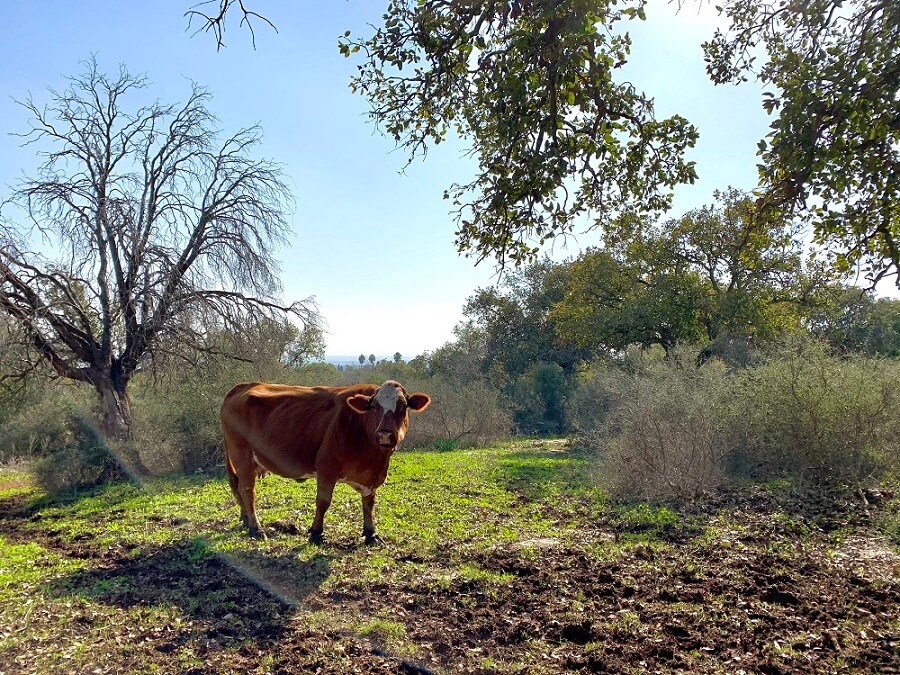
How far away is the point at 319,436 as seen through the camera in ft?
25.7

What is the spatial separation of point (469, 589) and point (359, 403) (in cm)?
245

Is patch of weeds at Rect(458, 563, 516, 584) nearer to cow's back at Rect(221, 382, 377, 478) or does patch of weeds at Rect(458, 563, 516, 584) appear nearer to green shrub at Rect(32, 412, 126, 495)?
cow's back at Rect(221, 382, 377, 478)

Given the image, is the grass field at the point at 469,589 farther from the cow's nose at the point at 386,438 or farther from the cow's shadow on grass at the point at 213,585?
the cow's nose at the point at 386,438

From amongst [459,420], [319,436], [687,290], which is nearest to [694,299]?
[687,290]

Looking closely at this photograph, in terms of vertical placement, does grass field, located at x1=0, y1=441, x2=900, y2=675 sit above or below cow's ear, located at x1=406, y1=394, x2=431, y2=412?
below

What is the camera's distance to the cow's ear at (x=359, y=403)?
23.6 ft

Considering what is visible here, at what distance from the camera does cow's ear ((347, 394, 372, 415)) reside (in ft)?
23.6

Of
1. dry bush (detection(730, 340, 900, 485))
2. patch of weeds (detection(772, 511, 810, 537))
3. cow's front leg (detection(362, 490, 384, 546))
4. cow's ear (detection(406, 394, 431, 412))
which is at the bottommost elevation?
patch of weeds (detection(772, 511, 810, 537))

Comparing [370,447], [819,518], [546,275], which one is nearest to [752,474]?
[819,518]

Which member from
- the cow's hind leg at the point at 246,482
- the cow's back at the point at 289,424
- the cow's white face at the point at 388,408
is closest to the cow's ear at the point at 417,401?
the cow's white face at the point at 388,408

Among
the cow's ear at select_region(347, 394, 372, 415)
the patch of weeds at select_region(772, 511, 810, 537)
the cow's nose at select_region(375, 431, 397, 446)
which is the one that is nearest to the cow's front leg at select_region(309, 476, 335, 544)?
the cow's ear at select_region(347, 394, 372, 415)

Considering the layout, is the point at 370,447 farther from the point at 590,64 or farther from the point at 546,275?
the point at 546,275

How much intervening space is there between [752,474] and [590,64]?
365 inches

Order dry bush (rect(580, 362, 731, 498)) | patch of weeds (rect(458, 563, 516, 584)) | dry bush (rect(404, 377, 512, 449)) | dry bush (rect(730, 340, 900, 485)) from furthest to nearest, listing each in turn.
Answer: dry bush (rect(404, 377, 512, 449)) → dry bush (rect(580, 362, 731, 498)) → dry bush (rect(730, 340, 900, 485)) → patch of weeds (rect(458, 563, 516, 584))
